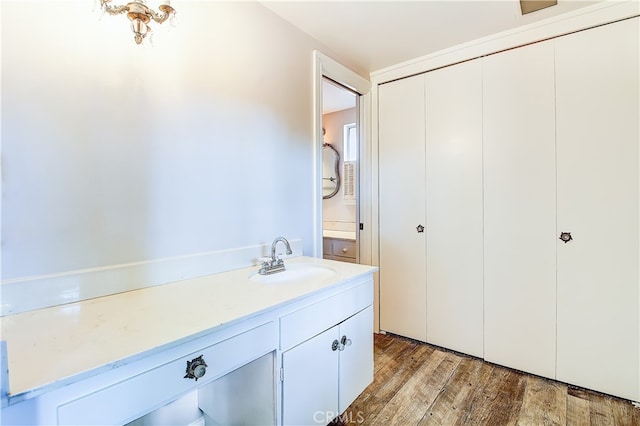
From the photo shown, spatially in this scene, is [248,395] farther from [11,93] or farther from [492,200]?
[492,200]

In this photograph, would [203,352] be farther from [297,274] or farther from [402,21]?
[402,21]

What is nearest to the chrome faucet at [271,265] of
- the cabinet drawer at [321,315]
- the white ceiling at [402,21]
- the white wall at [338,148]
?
the cabinet drawer at [321,315]

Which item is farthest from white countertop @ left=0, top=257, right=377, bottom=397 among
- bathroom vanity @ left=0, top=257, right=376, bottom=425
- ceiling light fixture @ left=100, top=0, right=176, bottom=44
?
ceiling light fixture @ left=100, top=0, right=176, bottom=44

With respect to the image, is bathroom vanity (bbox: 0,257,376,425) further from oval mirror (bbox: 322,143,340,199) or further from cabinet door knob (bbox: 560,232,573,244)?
oval mirror (bbox: 322,143,340,199)

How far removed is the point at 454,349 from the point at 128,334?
223 centimetres

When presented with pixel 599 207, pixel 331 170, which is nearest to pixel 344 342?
pixel 599 207

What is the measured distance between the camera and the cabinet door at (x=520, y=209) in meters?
1.92

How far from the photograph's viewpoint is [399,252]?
2.53 m

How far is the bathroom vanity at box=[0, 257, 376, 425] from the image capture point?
2.23 feet

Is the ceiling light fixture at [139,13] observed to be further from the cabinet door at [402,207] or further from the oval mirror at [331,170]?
the oval mirror at [331,170]

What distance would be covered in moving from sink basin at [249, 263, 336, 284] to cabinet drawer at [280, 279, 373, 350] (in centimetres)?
14

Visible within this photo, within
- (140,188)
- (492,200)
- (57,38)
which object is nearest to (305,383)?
(140,188)

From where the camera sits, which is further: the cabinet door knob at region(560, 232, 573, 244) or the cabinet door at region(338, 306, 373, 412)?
the cabinet door knob at region(560, 232, 573, 244)

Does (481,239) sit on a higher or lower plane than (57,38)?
lower
